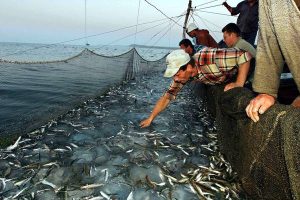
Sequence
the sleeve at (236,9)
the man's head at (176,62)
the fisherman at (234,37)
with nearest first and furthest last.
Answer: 1. the man's head at (176,62)
2. the fisherman at (234,37)
3. the sleeve at (236,9)

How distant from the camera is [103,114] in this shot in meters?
8.84

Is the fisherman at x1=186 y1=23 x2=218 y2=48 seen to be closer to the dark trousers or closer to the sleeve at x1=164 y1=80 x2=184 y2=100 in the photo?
the dark trousers

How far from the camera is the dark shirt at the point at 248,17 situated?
10.1 meters

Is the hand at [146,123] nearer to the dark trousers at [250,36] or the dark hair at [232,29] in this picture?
the dark hair at [232,29]

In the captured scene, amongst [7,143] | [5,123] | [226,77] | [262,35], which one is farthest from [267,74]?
[5,123]

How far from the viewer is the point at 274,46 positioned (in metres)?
2.90

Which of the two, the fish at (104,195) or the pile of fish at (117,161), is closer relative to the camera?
the fish at (104,195)

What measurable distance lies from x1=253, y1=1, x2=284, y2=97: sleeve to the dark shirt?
778 centimetres

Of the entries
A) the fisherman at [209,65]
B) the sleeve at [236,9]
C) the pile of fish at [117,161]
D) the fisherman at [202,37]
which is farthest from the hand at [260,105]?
the sleeve at [236,9]

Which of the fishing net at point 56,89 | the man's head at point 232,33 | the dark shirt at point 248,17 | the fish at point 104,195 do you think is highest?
the dark shirt at point 248,17

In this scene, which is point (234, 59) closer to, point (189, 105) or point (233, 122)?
point (233, 122)

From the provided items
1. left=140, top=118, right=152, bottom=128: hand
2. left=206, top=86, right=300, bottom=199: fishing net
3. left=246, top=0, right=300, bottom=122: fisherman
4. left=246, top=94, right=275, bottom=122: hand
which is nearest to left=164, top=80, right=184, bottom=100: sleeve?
left=140, top=118, right=152, bottom=128: hand

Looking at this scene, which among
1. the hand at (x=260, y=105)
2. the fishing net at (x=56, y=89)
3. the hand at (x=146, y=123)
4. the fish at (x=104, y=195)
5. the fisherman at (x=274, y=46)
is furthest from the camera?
the fishing net at (x=56, y=89)

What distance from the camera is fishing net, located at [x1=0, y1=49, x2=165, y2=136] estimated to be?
1109cm
